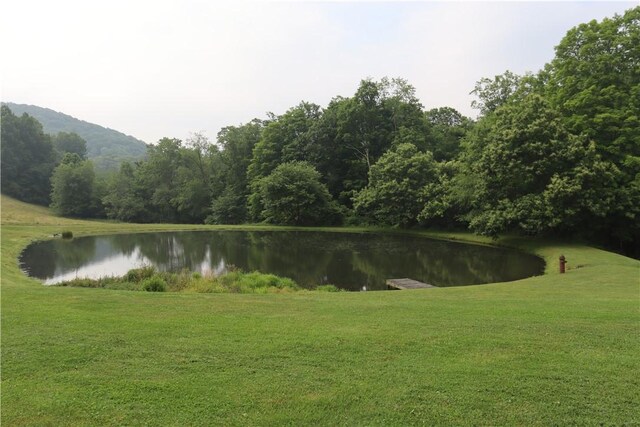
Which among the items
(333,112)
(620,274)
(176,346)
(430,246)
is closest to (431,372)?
(176,346)

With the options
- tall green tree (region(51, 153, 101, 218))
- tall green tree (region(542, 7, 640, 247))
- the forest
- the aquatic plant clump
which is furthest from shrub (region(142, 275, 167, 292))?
tall green tree (region(51, 153, 101, 218))

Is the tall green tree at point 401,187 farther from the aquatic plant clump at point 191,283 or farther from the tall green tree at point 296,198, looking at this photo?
the aquatic plant clump at point 191,283

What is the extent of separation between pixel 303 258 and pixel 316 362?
2085 centimetres

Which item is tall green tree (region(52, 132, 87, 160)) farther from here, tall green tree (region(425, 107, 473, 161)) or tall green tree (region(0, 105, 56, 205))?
tall green tree (region(425, 107, 473, 161))

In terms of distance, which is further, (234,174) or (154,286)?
(234,174)

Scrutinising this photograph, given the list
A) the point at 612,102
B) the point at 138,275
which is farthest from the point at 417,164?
the point at 138,275

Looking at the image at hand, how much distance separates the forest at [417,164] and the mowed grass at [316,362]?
21.4 metres

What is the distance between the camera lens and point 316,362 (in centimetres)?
659

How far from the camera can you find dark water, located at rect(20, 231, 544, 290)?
69.3 ft

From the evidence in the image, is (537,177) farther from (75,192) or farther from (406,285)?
(75,192)

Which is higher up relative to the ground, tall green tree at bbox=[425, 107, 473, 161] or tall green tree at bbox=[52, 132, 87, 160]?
tall green tree at bbox=[52, 132, 87, 160]

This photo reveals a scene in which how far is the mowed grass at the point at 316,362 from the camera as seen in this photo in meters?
5.14

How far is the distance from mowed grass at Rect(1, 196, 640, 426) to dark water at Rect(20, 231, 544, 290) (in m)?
9.47

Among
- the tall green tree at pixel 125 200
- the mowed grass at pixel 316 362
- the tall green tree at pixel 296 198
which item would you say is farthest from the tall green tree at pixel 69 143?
the mowed grass at pixel 316 362
